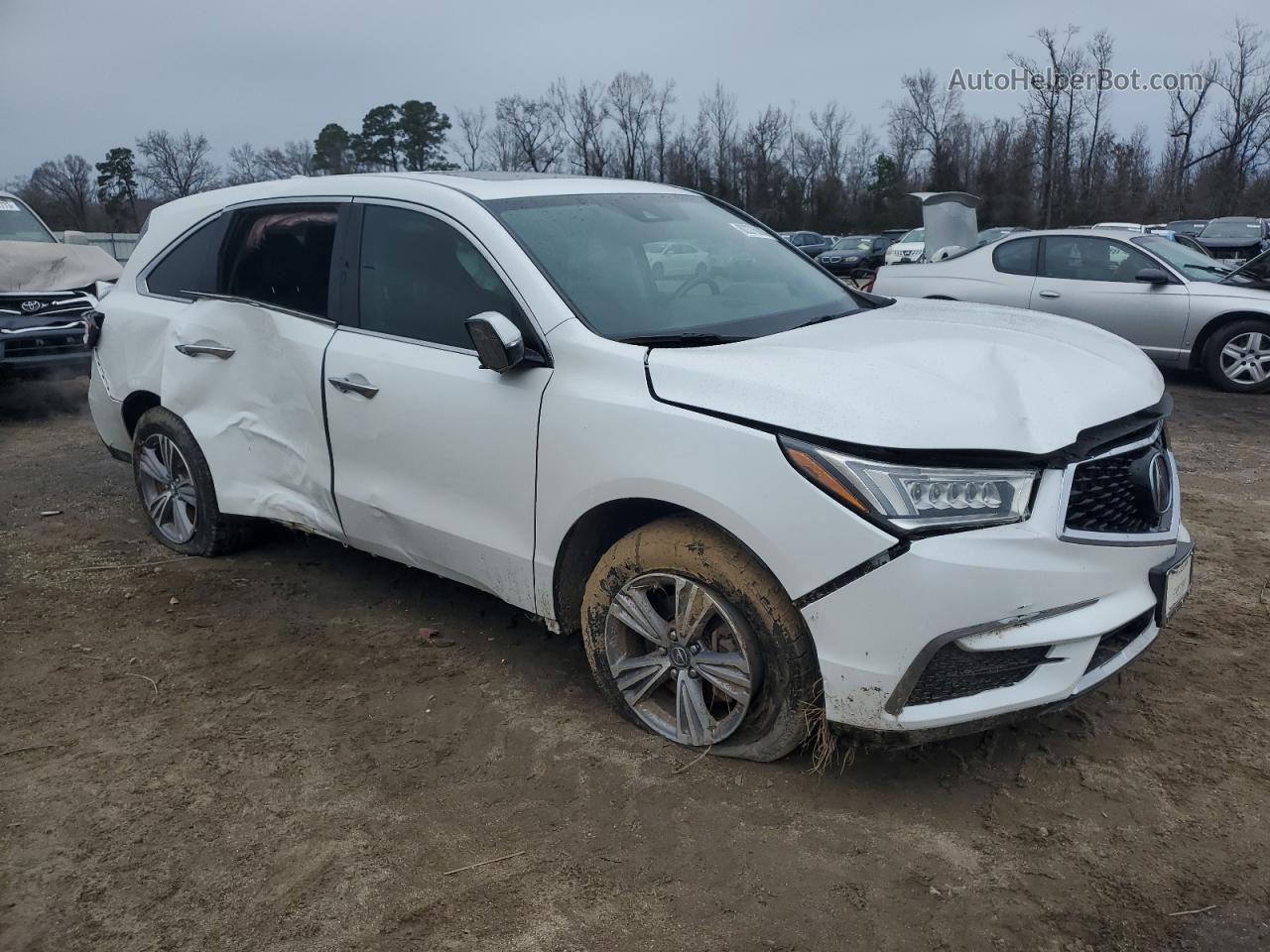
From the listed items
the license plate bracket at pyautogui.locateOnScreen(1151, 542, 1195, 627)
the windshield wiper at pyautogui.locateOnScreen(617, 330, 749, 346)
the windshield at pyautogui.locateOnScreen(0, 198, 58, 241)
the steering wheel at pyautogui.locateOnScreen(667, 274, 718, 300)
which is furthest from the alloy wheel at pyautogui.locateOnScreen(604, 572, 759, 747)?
the windshield at pyautogui.locateOnScreen(0, 198, 58, 241)

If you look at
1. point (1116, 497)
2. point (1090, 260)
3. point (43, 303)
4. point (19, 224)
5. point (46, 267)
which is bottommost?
point (1116, 497)

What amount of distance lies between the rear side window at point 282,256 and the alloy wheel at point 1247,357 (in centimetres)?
844

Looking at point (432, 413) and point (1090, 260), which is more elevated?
point (1090, 260)

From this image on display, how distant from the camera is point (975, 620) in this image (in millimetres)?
2586

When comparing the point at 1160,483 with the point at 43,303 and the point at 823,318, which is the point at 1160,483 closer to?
the point at 823,318

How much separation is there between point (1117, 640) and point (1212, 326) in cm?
783

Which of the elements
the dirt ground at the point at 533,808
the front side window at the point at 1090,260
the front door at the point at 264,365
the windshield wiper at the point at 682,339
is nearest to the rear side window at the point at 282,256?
the front door at the point at 264,365

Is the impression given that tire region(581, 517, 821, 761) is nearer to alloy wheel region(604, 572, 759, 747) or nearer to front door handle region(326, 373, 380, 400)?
alloy wheel region(604, 572, 759, 747)

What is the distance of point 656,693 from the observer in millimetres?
3285

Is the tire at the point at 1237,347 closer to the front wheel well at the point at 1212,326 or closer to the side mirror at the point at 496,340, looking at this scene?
the front wheel well at the point at 1212,326

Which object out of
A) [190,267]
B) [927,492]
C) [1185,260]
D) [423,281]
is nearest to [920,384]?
[927,492]

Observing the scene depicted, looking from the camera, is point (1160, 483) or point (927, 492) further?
point (1160, 483)

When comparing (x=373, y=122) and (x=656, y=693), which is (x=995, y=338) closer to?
(x=656, y=693)

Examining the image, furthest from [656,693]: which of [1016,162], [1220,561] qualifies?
[1016,162]
